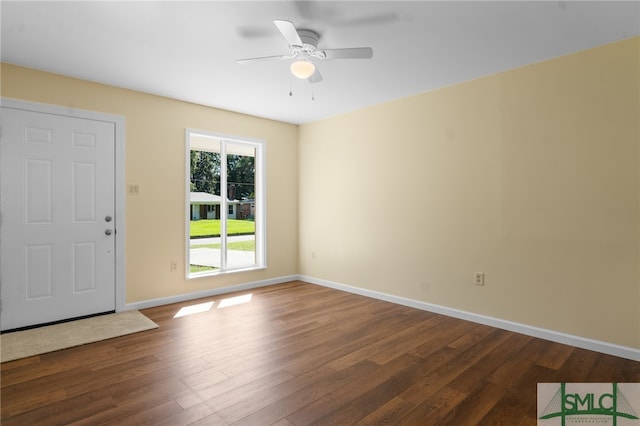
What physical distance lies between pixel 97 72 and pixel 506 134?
4.11 meters

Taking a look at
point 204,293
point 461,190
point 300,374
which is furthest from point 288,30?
point 204,293

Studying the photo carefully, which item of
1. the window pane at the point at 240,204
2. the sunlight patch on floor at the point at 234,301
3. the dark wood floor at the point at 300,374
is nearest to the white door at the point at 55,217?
the dark wood floor at the point at 300,374

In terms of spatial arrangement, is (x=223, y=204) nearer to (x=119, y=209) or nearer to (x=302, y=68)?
(x=119, y=209)

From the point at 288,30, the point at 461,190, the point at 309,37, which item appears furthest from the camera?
the point at 461,190

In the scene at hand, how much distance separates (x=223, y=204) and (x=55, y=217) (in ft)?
6.45

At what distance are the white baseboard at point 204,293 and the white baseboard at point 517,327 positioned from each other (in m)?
1.18

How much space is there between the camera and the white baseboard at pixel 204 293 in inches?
163

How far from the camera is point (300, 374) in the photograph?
2533 mm

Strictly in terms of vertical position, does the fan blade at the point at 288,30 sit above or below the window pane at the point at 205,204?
above

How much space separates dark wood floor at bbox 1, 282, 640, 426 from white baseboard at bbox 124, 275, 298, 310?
550 millimetres

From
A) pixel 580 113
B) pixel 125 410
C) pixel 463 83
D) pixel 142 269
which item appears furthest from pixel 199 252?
pixel 580 113

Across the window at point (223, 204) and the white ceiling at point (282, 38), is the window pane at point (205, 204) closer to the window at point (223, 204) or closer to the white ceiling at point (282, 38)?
the window at point (223, 204)

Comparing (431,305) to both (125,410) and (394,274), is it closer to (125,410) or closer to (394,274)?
(394,274)

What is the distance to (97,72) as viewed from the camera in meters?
3.51
